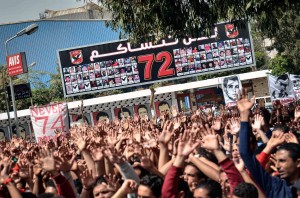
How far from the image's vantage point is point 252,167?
5.82 metres

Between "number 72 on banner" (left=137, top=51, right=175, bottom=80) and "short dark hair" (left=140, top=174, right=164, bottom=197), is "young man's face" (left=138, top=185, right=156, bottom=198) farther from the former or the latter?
"number 72 on banner" (left=137, top=51, right=175, bottom=80)

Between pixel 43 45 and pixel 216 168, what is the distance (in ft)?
296

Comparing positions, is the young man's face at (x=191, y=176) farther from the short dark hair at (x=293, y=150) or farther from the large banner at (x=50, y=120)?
the large banner at (x=50, y=120)

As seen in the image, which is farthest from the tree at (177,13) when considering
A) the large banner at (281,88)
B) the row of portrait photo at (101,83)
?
the row of portrait photo at (101,83)

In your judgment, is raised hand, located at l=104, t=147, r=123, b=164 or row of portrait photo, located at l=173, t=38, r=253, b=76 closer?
raised hand, located at l=104, t=147, r=123, b=164

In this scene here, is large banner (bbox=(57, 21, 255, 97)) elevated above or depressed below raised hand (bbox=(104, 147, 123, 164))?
above

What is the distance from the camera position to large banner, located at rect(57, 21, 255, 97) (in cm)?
3562

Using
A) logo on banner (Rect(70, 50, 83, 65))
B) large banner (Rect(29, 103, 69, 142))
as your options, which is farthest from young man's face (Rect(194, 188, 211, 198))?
logo on banner (Rect(70, 50, 83, 65))

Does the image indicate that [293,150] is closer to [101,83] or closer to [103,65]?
[101,83]

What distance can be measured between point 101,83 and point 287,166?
30837 mm

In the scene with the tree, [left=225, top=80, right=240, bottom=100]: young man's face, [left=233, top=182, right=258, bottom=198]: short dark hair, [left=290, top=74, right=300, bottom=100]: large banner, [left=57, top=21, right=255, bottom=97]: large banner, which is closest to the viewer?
[left=233, top=182, right=258, bottom=198]: short dark hair

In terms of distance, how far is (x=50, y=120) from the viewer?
61.6 ft

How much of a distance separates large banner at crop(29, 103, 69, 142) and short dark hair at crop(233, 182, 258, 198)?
44.6 feet

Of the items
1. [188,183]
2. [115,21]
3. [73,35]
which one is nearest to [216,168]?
[188,183]
